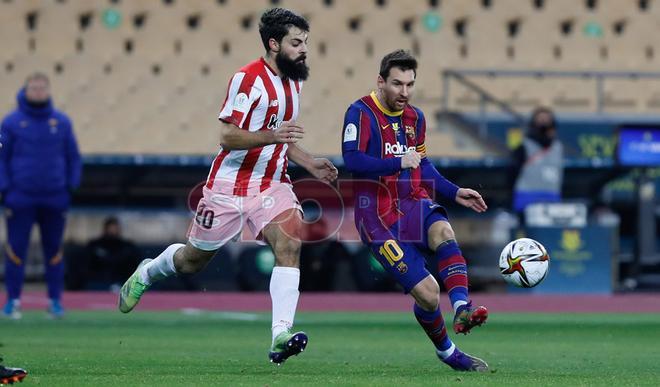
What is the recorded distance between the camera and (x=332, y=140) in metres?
21.2

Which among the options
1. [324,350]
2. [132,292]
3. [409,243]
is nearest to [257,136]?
[409,243]

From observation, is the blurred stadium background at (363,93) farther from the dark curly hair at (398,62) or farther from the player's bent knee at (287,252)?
the player's bent knee at (287,252)

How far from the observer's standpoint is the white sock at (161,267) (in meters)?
8.45

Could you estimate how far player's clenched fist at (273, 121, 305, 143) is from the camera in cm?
751

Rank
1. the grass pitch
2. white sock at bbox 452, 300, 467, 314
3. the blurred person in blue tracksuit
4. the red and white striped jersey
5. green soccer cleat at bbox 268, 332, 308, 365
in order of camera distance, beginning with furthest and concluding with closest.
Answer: the blurred person in blue tracksuit
the red and white striped jersey
white sock at bbox 452, 300, 467, 314
green soccer cleat at bbox 268, 332, 308, 365
the grass pitch

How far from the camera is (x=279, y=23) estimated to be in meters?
7.96

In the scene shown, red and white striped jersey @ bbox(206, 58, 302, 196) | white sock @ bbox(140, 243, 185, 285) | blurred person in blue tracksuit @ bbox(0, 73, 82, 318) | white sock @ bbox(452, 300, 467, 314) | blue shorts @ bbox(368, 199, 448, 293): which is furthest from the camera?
blurred person in blue tracksuit @ bbox(0, 73, 82, 318)

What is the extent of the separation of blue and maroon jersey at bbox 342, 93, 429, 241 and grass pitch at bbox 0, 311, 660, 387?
3.15ft

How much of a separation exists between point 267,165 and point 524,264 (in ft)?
5.51

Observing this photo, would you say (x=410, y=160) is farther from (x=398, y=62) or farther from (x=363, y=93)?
(x=363, y=93)

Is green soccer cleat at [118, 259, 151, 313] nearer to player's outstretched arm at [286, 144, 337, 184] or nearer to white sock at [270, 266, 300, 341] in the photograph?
white sock at [270, 266, 300, 341]

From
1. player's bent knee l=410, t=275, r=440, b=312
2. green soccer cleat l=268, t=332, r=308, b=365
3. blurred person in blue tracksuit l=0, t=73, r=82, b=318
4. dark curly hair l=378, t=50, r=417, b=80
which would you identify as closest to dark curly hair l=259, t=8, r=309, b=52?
dark curly hair l=378, t=50, r=417, b=80

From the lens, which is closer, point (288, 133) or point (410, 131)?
point (288, 133)

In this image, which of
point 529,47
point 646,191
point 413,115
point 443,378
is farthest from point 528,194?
point 443,378
